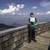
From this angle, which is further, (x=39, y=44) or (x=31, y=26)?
(x=31, y=26)

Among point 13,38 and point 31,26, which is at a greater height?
point 31,26

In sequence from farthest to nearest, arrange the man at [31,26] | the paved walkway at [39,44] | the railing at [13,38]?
1. the man at [31,26]
2. the paved walkway at [39,44]
3. the railing at [13,38]

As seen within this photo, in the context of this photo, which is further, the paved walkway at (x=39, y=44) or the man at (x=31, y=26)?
the man at (x=31, y=26)

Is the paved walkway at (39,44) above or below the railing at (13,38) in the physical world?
below

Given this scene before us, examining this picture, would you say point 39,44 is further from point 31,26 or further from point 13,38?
point 13,38

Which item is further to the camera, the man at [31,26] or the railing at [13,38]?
the man at [31,26]

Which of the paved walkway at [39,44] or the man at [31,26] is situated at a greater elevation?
the man at [31,26]

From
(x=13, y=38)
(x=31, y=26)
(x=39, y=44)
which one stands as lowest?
(x=39, y=44)

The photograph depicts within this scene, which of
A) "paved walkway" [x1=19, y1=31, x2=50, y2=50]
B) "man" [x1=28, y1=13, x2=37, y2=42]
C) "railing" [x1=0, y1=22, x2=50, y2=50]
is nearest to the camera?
"railing" [x1=0, y1=22, x2=50, y2=50]

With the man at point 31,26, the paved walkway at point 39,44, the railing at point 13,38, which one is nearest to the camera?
the railing at point 13,38

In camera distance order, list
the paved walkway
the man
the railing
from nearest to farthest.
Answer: the railing → the paved walkway → the man

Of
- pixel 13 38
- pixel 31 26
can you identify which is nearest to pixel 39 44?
pixel 31 26

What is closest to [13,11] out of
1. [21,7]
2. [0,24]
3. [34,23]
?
[21,7]

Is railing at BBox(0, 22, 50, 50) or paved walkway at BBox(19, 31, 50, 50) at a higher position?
railing at BBox(0, 22, 50, 50)
